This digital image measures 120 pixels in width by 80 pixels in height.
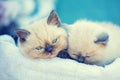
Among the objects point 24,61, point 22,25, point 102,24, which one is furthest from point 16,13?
point 102,24

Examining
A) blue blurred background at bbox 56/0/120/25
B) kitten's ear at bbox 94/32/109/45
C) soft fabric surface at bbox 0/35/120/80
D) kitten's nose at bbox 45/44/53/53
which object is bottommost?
soft fabric surface at bbox 0/35/120/80

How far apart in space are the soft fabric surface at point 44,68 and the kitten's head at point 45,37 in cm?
4

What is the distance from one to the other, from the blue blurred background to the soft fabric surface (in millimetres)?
150

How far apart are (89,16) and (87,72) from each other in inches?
7.6

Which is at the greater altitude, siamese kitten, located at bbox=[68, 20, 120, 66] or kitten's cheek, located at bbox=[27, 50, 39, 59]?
siamese kitten, located at bbox=[68, 20, 120, 66]

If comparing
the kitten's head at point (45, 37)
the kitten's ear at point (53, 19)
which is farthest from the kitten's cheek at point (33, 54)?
the kitten's ear at point (53, 19)

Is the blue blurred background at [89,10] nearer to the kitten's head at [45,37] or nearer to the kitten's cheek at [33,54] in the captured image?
the kitten's head at [45,37]

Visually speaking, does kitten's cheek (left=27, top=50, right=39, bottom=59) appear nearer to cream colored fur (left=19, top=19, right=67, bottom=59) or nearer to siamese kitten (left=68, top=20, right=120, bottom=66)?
cream colored fur (left=19, top=19, right=67, bottom=59)

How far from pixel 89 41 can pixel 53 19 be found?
0.48 feet

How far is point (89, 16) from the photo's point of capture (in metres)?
1.18

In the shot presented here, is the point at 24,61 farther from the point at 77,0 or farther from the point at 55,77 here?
the point at 77,0

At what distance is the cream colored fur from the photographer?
3.89 ft

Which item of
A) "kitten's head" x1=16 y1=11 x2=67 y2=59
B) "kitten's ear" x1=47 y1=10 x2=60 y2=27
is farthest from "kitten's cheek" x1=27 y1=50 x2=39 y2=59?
"kitten's ear" x1=47 y1=10 x2=60 y2=27

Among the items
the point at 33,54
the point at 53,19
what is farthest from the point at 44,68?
the point at 53,19
